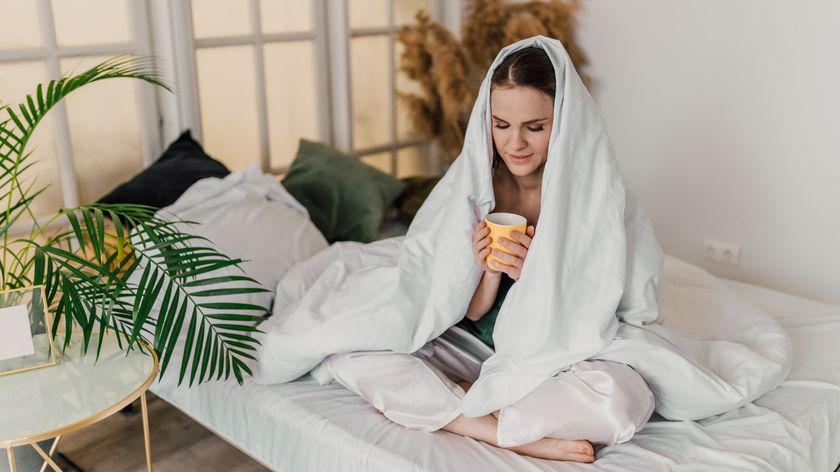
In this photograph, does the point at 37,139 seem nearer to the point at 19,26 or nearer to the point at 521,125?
the point at 19,26

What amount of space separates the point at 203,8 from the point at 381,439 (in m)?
1.78

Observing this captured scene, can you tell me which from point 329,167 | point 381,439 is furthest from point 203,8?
point 381,439

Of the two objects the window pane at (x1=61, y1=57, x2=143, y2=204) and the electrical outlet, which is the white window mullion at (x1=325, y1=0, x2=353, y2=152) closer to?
the window pane at (x1=61, y1=57, x2=143, y2=204)

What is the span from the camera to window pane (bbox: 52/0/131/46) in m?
2.48

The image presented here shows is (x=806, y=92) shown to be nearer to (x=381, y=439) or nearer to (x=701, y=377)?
(x=701, y=377)

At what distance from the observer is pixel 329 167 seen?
292cm

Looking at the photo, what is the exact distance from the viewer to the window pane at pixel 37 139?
2.39 metres

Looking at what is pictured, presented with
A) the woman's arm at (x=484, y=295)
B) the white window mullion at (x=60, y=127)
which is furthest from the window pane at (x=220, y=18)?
the woman's arm at (x=484, y=295)

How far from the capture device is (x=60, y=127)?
2.51 m

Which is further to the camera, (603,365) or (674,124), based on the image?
(674,124)

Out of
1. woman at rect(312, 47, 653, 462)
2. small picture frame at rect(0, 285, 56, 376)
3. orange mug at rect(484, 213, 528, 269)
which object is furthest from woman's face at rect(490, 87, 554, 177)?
small picture frame at rect(0, 285, 56, 376)

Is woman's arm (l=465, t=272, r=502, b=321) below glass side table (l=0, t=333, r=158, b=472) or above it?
above

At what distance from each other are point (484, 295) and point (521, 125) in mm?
407

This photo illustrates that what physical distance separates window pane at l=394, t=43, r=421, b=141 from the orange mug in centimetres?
175
